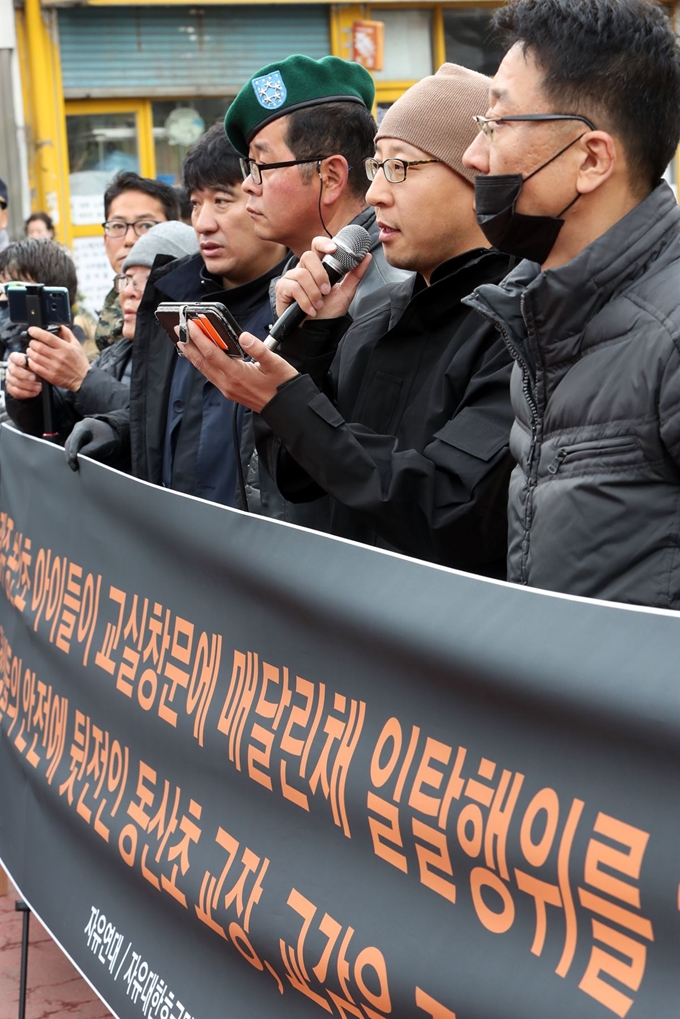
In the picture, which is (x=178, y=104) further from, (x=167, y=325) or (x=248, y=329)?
(x=167, y=325)

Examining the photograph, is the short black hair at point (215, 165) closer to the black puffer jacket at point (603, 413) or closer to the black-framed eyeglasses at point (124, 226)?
the black puffer jacket at point (603, 413)

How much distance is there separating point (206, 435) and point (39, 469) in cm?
48

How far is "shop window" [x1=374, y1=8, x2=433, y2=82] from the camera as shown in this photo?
48.8ft

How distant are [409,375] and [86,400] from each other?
5.73 ft

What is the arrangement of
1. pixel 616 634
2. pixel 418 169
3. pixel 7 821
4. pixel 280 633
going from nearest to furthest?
1. pixel 616 634
2. pixel 280 633
3. pixel 418 169
4. pixel 7 821

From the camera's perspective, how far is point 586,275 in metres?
2.12

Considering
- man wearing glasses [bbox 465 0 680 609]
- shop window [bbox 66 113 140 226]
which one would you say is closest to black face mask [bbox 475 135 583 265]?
man wearing glasses [bbox 465 0 680 609]

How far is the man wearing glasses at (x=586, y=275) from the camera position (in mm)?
2016

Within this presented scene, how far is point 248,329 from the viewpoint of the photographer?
12.2ft

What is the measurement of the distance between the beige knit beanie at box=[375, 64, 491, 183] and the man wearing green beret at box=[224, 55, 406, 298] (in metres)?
0.47

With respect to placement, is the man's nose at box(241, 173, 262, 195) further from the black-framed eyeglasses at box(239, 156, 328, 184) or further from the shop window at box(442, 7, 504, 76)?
the shop window at box(442, 7, 504, 76)

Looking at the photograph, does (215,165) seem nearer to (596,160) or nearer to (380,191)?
(380,191)

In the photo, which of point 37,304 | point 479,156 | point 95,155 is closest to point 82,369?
point 37,304

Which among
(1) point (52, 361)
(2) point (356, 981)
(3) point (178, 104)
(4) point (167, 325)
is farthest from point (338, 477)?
(3) point (178, 104)
